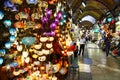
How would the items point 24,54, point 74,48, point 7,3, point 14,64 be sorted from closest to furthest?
point 7,3, point 14,64, point 24,54, point 74,48

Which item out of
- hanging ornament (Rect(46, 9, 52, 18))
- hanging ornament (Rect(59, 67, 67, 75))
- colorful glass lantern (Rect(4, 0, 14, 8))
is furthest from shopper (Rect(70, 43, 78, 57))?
colorful glass lantern (Rect(4, 0, 14, 8))

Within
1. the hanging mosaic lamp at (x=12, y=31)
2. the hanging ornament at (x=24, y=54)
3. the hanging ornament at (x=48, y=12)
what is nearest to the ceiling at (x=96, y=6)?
the hanging ornament at (x=48, y=12)

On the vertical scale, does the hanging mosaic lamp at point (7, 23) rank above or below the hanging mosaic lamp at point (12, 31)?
above

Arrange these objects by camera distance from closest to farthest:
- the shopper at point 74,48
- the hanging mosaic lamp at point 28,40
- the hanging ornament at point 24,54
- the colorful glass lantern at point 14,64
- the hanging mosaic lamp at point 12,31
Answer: the hanging mosaic lamp at point 12,31 → the colorful glass lantern at point 14,64 → the hanging mosaic lamp at point 28,40 → the hanging ornament at point 24,54 → the shopper at point 74,48

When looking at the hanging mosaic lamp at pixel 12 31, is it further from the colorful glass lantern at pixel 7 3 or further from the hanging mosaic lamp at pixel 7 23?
the colorful glass lantern at pixel 7 3

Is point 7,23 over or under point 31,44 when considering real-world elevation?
over

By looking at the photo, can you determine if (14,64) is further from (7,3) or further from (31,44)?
(7,3)

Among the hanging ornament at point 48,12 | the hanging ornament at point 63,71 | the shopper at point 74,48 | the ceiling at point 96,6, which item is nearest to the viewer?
the hanging ornament at point 48,12

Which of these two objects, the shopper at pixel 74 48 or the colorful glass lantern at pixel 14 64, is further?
the shopper at pixel 74 48

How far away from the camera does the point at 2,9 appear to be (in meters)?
5.05

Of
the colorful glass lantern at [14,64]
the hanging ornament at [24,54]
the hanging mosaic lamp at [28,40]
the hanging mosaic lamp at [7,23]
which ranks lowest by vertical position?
the colorful glass lantern at [14,64]

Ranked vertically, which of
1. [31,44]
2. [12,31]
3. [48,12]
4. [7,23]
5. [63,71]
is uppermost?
[48,12]

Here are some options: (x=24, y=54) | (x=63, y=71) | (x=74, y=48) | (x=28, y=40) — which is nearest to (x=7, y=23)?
(x=28, y=40)

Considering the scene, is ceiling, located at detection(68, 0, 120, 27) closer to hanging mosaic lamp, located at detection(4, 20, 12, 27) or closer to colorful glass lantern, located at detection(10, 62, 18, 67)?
colorful glass lantern, located at detection(10, 62, 18, 67)
